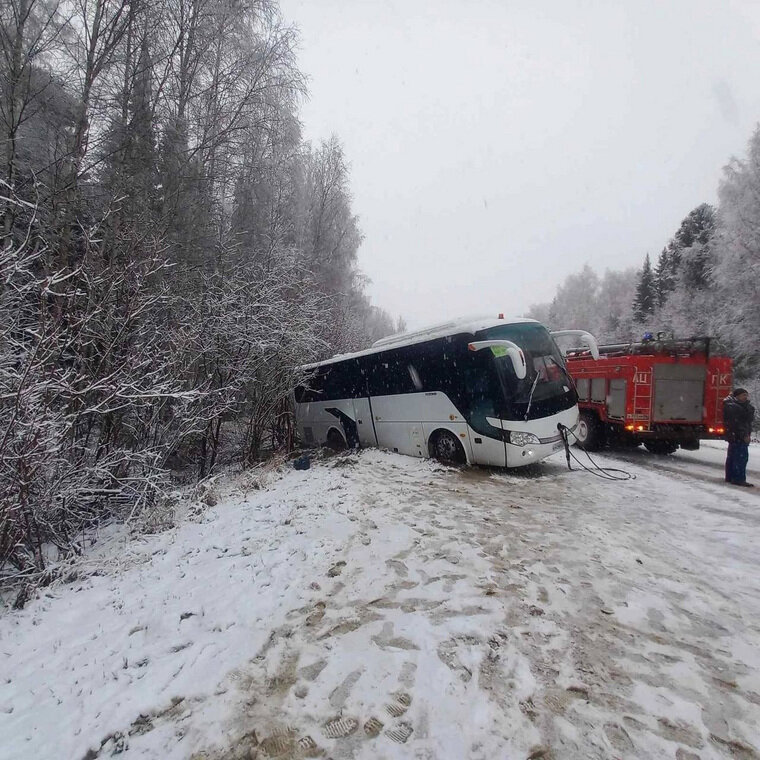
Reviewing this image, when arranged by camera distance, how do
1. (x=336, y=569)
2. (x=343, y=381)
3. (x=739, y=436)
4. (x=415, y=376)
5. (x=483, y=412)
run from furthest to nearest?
(x=343, y=381), (x=415, y=376), (x=483, y=412), (x=739, y=436), (x=336, y=569)

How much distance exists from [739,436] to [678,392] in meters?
2.80

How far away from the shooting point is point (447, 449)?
878 cm

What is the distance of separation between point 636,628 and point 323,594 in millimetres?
2509

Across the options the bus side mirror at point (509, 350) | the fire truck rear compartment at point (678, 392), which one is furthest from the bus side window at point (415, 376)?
the fire truck rear compartment at point (678, 392)

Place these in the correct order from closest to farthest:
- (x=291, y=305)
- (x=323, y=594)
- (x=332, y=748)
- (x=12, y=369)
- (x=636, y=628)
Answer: (x=332, y=748) → (x=636, y=628) → (x=323, y=594) → (x=12, y=369) → (x=291, y=305)

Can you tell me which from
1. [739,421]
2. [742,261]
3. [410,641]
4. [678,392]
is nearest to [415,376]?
[739,421]

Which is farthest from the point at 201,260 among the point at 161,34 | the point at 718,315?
the point at 718,315

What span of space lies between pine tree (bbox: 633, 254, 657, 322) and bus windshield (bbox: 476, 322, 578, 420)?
37135 millimetres

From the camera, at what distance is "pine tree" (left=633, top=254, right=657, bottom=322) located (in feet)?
130

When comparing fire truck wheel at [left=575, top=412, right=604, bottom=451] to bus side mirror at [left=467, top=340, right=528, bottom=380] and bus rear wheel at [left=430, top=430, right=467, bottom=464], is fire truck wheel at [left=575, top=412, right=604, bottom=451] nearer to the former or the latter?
bus rear wheel at [left=430, top=430, right=467, bottom=464]

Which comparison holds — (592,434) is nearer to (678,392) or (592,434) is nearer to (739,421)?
(678,392)

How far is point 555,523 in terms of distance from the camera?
5.13 meters

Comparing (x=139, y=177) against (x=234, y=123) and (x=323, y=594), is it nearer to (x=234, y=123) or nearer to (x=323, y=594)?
(x=234, y=123)

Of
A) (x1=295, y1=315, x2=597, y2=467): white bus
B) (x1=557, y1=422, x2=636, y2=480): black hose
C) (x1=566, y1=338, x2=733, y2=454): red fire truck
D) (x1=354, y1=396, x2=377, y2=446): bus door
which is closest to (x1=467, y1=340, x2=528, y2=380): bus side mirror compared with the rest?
(x1=295, y1=315, x2=597, y2=467): white bus
